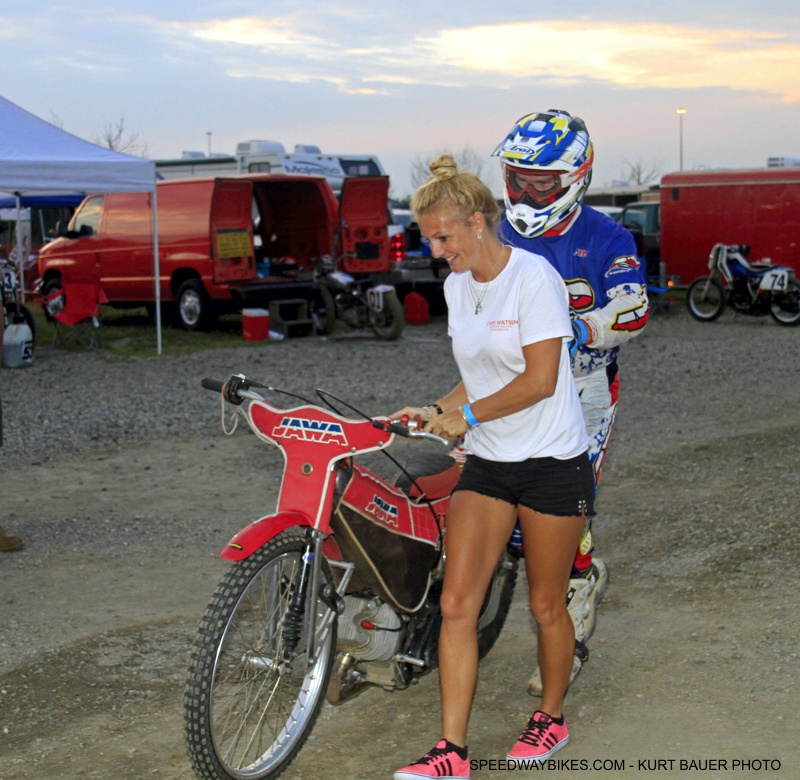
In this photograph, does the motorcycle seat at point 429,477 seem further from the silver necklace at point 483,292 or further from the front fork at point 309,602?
the silver necklace at point 483,292

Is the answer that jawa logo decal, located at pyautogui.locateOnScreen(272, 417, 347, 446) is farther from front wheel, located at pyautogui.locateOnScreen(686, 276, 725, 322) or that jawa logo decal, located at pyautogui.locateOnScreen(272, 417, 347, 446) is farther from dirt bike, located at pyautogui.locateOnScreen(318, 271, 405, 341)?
front wheel, located at pyautogui.locateOnScreen(686, 276, 725, 322)

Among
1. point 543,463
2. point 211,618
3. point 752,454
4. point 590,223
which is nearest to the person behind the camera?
point 211,618

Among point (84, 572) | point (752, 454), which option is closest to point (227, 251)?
point (752, 454)

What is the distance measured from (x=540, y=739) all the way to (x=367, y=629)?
0.63 meters

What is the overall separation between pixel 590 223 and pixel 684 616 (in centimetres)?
185

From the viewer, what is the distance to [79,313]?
13.9 metres

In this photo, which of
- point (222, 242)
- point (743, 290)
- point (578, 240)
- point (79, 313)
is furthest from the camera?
point (743, 290)

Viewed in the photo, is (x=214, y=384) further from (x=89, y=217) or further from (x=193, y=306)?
(x=89, y=217)

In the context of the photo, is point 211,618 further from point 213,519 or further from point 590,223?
point 213,519

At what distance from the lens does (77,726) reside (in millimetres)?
3648

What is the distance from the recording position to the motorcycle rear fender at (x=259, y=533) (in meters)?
3.04

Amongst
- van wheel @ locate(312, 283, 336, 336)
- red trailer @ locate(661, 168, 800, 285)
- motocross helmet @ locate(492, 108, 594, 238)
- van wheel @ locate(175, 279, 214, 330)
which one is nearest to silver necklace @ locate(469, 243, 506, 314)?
motocross helmet @ locate(492, 108, 594, 238)

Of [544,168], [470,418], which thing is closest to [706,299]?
[544,168]

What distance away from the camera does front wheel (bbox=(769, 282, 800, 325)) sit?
682 inches
